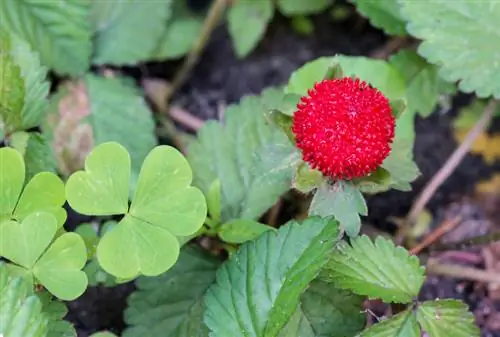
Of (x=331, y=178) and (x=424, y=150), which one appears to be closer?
(x=331, y=178)

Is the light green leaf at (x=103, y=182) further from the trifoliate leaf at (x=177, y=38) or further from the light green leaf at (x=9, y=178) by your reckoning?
the trifoliate leaf at (x=177, y=38)

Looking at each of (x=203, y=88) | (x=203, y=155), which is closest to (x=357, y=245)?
(x=203, y=155)

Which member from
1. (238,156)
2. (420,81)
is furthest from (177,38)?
(420,81)

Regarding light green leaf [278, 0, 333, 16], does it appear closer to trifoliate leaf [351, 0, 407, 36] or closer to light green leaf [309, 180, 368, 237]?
trifoliate leaf [351, 0, 407, 36]

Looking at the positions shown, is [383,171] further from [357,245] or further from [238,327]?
[238,327]

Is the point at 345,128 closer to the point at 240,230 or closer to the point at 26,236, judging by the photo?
the point at 240,230

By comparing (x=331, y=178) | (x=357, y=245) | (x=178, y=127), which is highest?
(x=331, y=178)

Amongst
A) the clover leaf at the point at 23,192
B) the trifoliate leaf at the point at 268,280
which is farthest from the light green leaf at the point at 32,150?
the trifoliate leaf at the point at 268,280
